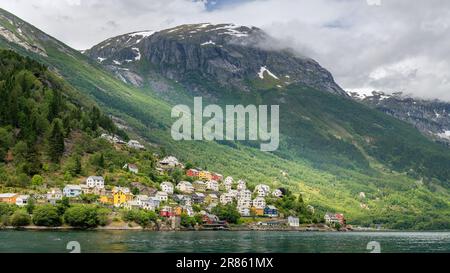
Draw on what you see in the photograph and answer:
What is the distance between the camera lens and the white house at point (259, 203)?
159 meters

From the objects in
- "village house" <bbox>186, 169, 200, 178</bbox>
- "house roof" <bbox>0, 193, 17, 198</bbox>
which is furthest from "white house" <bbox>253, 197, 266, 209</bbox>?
"house roof" <bbox>0, 193, 17, 198</bbox>

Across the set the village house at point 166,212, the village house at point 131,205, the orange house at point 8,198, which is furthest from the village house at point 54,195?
the village house at point 166,212

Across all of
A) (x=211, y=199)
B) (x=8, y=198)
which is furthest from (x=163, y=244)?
(x=211, y=199)

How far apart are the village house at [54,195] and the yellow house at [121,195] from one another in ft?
41.0

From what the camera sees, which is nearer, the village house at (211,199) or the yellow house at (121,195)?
the yellow house at (121,195)

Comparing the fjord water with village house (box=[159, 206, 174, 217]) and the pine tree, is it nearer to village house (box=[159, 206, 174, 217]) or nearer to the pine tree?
village house (box=[159, 206, 174, 217])

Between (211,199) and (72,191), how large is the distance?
157 feet

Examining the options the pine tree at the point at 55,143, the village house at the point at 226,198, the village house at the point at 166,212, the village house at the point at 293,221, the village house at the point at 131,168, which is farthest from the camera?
the village house at the point at 226,198

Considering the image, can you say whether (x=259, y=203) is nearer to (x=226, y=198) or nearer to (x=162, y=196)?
(x=226, y=198)

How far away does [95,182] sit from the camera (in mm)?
132500

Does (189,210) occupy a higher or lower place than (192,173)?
lower

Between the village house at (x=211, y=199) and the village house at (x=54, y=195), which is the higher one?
the village house at (x=54, y=195)

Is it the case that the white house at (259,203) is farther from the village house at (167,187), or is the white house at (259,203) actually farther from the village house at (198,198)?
the village house at (167,187)

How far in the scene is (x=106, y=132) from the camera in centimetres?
18450
